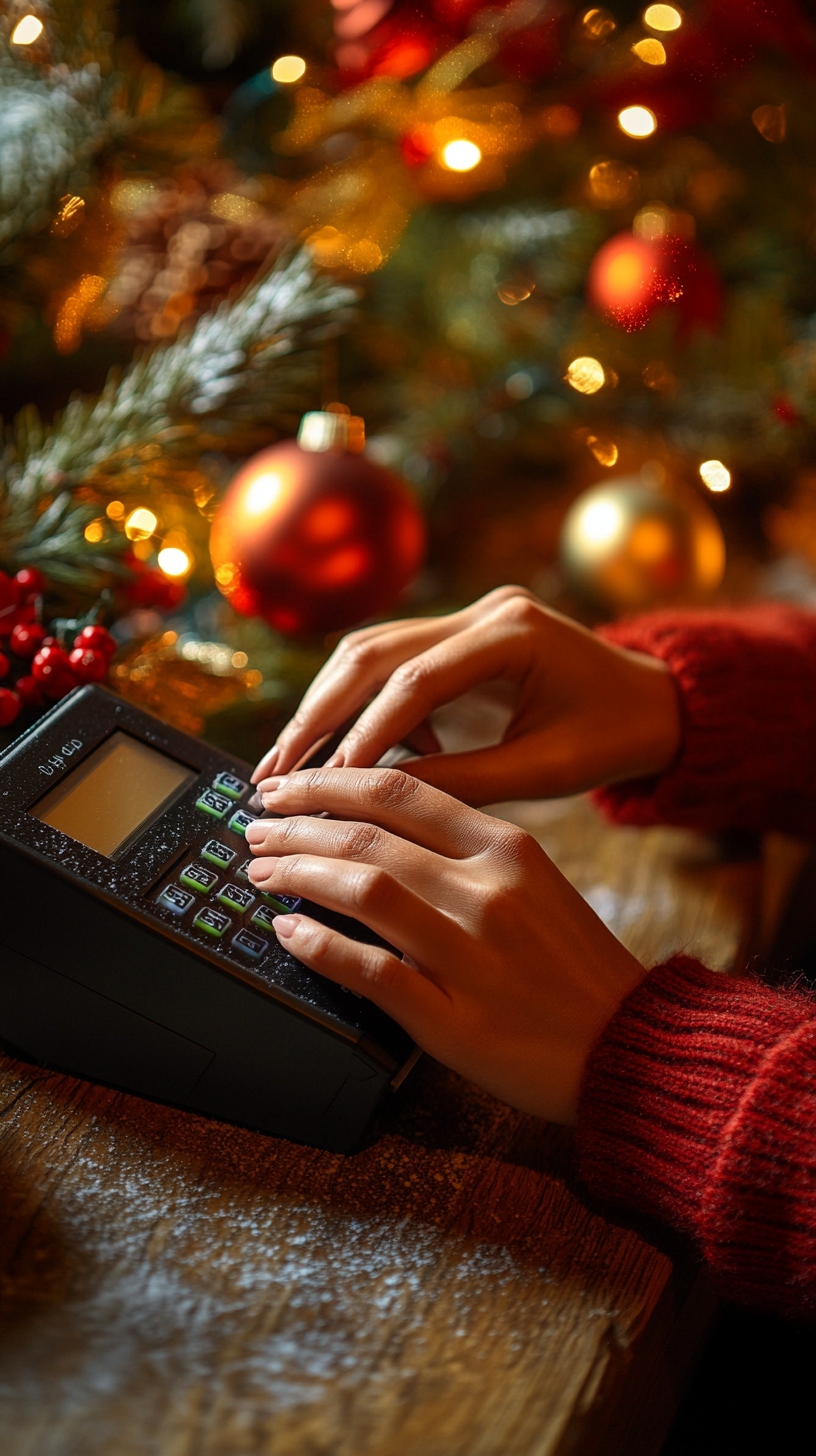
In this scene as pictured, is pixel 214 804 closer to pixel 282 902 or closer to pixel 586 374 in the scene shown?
pixel 282 902

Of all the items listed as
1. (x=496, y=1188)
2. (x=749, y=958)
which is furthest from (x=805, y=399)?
(x=496, y=1188)

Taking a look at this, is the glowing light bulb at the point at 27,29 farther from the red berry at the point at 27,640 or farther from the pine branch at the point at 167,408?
the red berry at the point at 27,640

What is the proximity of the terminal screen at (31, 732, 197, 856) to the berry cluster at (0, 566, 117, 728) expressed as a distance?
6 cm

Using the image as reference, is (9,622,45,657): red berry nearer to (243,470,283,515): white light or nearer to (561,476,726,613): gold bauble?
(243,470,283,515): white light

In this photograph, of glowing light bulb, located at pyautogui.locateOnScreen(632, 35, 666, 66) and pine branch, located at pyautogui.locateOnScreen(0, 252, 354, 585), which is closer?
pine branch, located at pyautogui.locateOnScreen(0, 252, 354, 585)

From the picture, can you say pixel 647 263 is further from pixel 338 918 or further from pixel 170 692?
pixel 338 918

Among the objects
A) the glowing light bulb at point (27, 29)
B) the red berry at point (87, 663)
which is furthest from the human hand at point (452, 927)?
the glowing light bulb at point (27, 29)

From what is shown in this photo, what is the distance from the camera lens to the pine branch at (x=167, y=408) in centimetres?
61

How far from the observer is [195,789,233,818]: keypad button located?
457 mm

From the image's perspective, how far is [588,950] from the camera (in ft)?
1.42

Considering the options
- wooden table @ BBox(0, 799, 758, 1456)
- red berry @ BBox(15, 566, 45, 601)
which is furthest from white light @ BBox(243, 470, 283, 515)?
wooden table @ BBox(0, 799, 758, 1456)

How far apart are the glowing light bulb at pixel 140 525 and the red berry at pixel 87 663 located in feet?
0.51

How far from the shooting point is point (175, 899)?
40cm

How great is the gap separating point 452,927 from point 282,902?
8cm
